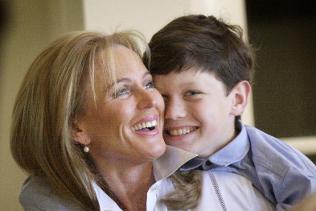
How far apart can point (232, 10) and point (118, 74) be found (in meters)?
0.89

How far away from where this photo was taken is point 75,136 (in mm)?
1170

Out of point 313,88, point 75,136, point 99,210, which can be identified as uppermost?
point 75,136

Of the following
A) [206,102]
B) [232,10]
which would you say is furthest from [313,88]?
[206,102]

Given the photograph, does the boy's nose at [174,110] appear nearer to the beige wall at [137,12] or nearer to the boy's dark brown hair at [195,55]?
the boy's dark brown hair at [195,55]

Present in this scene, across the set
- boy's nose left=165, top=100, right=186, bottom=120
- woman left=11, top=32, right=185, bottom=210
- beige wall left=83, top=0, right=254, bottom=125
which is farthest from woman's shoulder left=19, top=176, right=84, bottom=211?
beige wall left=83, top=0, right=254, bottom=125

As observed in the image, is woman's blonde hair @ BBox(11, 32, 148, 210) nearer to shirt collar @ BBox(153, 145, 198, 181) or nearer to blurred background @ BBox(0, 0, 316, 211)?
shirt collar @ BBox(153, 145, 198, 181)

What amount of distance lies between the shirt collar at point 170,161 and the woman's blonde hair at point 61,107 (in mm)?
163

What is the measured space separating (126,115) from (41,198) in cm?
28

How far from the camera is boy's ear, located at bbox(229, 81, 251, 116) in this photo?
1303 millimetres

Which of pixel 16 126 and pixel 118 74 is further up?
pixel 118 74

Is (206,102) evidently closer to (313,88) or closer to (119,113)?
(119,113)

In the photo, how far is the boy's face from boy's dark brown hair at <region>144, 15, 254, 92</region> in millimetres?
23

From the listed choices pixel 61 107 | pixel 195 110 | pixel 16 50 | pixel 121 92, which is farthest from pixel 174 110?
pixel 16 50

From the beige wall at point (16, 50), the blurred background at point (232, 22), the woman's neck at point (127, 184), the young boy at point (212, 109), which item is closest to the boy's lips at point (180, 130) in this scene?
the young boy at point (212, 109)
